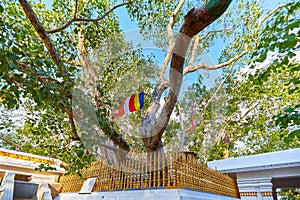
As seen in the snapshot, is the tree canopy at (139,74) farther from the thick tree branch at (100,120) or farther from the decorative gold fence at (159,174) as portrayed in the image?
the decorative gold fence at (159,174)

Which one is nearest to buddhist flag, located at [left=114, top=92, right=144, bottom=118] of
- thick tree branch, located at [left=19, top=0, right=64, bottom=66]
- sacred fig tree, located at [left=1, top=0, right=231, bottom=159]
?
sacred fig tree, located at [left=1, top=0, right=231, bottom=159]

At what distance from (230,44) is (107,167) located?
7.30 metres

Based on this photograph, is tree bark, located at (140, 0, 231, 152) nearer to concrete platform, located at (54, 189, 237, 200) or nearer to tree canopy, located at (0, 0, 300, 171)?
tree canopy, located at (0, 0, 300, 171)

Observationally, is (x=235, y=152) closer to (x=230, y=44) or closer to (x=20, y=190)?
(x=230, y=44)

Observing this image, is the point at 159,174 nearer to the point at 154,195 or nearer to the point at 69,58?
the point at 154,195

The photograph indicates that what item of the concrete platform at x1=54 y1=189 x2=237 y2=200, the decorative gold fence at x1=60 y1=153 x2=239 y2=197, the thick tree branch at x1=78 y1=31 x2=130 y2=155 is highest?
the thick tree branch at x1=78 y1=31 x2=130 y2=155

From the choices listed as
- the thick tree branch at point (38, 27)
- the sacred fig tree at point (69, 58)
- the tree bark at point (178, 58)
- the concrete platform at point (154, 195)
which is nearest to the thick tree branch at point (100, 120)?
the sacred fig tree at point (69, 58)

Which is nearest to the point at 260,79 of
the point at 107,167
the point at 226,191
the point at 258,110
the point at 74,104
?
the point at 226,191

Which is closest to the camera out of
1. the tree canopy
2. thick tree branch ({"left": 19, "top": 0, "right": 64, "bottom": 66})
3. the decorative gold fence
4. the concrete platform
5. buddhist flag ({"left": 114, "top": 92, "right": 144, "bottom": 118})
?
the tree canopy

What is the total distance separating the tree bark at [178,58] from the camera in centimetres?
250

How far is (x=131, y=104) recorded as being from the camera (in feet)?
12.3

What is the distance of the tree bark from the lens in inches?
98.5

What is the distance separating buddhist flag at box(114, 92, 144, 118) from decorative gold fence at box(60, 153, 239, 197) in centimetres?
90

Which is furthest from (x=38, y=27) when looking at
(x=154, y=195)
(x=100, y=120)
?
(x=154, y=195)
